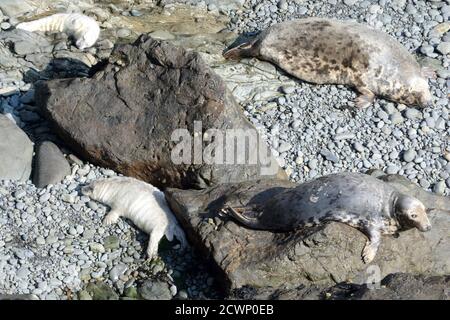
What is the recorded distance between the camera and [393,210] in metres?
7.76

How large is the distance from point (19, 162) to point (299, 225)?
2.65 m

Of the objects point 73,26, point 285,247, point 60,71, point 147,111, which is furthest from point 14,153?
point 285,247

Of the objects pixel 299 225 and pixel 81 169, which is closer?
pixel 299 225

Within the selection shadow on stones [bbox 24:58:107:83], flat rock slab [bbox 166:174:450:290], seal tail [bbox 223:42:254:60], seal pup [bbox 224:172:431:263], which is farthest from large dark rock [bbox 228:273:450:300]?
seal tail [bbox 223:42:254:60]

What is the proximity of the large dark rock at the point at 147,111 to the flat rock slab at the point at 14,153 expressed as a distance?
325 millimetres

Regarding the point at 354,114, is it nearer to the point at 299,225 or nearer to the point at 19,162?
the point at 299,225

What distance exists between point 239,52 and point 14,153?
9.68 feet

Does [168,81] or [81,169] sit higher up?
[168,81]

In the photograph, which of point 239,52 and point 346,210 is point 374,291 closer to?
point 346,210

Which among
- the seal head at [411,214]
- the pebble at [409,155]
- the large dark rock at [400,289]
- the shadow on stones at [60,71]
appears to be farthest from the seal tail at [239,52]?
the large dark rock at [400,289]

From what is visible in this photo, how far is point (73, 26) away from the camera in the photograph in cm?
1038

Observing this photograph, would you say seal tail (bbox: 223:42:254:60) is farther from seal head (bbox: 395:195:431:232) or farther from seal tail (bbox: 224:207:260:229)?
seal head (bbox: 395:195:431:232)

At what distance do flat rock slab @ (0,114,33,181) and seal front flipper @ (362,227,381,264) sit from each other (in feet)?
Result: 10.2

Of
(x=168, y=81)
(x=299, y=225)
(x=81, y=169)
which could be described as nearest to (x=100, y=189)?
(x=81, y=169)
